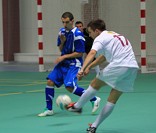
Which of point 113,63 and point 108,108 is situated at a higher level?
point 113,63

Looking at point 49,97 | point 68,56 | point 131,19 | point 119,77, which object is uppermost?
point 131,19

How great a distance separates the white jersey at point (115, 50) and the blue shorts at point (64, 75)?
5.70ft

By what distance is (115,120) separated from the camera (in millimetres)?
7586

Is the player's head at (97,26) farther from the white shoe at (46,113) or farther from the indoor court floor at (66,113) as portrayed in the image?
the white shoe at (46,113)

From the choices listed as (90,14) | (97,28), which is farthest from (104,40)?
(90,14)

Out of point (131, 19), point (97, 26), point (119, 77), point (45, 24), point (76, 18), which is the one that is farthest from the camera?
point (45, 24)

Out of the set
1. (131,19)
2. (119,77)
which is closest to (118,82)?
(119,77)

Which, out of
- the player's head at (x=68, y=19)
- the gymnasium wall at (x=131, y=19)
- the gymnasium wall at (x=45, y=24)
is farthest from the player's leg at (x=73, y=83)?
the gymnasium wall at (x=45, y=24)

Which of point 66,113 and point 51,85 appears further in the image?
point 66,113

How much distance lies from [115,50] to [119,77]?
1.18 feet

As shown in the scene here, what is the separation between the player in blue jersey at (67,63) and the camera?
26.6 feet

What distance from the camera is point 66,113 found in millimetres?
8414

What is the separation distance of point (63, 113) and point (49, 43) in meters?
12.3

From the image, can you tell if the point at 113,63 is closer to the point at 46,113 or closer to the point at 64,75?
the point at 64,75
